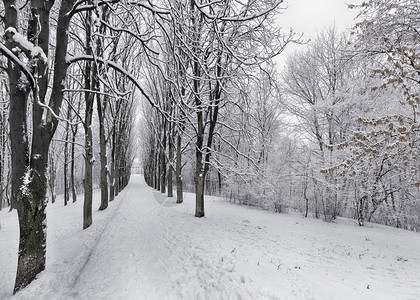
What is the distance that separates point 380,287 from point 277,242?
2.79 metres

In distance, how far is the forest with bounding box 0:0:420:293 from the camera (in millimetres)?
3609

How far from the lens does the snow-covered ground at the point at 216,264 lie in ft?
11.3

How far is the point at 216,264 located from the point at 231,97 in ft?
23.5

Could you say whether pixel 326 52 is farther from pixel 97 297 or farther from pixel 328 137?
pixel 97 297

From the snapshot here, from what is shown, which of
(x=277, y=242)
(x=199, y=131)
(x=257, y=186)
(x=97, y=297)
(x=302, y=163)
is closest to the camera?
(x=97, y=297)

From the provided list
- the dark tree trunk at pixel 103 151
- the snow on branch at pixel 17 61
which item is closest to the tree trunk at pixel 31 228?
the snow on branch at pixel 17 61

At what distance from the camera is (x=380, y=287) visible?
365cm

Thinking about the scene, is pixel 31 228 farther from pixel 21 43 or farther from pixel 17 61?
pixel 21 43

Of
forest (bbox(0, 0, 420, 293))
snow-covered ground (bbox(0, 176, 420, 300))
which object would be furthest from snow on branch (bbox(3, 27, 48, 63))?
snow-covered ground (bbox(0, 176, 420, 300))

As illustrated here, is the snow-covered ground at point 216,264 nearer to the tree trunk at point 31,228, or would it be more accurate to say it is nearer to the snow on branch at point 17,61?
the tree trunk at point 31,228

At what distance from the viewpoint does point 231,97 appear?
9516 mm

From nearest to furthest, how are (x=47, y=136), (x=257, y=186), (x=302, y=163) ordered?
(x=47, y=136)
(x=302, y=163)
(x=257, y=186)

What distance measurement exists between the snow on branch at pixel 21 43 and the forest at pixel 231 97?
0.02 meters

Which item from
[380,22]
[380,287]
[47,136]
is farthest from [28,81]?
[380,22]
